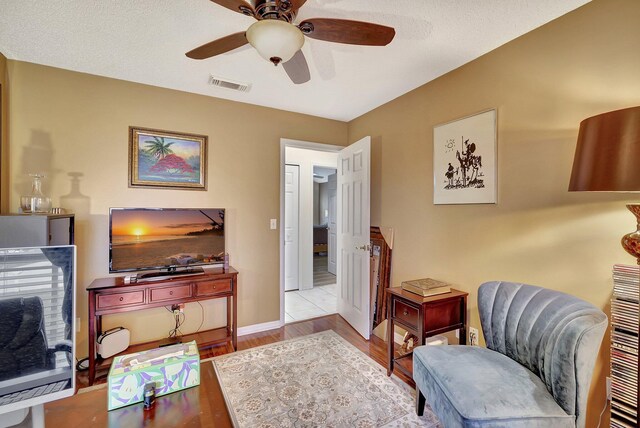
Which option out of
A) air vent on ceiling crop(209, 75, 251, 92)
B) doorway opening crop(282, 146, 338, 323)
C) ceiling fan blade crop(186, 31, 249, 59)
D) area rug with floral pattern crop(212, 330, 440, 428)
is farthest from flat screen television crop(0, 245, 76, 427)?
doorway opening crop(282, 146, 338, 323)

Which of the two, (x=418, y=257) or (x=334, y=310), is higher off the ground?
(x=418, y=257)

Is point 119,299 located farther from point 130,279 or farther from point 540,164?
point 540,164

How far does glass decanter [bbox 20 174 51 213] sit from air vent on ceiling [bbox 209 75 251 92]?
150cm

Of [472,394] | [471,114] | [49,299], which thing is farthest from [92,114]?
[472,394]

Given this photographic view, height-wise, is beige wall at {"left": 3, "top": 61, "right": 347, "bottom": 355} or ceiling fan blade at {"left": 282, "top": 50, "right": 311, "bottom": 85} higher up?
ceiling fan blade at {"left": 282, "top": 50, "right": 311, "bottom": 85}

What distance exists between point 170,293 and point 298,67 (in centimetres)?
205

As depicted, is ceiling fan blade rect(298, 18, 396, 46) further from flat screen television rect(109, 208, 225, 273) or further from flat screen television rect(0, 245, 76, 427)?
flat screen television rect(109, 208, 225, 273)

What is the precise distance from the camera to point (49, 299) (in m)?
1.14

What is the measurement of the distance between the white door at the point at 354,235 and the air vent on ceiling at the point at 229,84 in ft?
4.16

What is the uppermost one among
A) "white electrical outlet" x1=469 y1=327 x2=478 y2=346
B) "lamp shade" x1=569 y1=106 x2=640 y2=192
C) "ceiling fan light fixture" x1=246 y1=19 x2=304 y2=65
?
"ceiling fan light fixture" x1=246 y1=19 x2=304 y2=65

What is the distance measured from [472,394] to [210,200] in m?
2.62

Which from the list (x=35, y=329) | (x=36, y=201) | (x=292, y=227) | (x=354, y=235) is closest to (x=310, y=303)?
(x=292, y=227)

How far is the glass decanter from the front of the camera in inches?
78.6

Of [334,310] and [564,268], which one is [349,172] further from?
[564,268]
